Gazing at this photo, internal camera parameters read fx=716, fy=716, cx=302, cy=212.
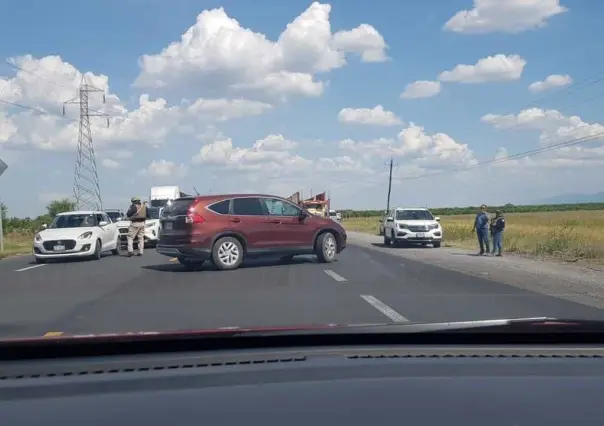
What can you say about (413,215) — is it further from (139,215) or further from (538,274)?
(538,274)

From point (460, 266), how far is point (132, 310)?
1064 centimetres

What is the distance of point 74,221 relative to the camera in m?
21.8

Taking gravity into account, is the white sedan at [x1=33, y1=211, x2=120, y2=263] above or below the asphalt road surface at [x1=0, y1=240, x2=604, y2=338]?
above

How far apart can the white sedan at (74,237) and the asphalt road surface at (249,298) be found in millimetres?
2779

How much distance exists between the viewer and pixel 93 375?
11.1 ft

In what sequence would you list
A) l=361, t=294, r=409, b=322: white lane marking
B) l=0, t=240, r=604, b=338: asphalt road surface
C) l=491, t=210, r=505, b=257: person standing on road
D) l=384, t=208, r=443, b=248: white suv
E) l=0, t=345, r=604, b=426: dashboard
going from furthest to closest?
l=384, t=208, r=443, b=248: white suv < l=491, t=210, r=505, b=257: person standing on road < l=361, t=294, r=409, b=322: white lane marking < l=0, t=240, r=604, b=338: asphalt road surface < l=0, t=345, r=604, b=426: dashboard

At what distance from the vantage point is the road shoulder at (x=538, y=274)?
500 inches

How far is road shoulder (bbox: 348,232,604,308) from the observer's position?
1271cm

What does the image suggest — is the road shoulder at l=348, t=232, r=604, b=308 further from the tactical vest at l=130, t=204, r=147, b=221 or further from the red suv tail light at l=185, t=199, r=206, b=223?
the tactical vest at l=130, t=204, r=147, b=221

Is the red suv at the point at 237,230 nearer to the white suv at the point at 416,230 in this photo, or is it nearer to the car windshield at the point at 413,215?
the white suv at the point at 416,230

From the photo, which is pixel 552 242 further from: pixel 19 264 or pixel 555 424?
pixel 555 424

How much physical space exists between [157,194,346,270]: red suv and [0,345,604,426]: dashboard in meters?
12.3

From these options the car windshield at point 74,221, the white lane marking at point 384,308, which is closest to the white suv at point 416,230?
the car windshield at point 74,221

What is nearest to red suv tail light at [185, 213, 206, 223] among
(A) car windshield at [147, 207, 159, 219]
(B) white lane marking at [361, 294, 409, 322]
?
(B) white lane marking at [361, 294, 409, 322]
